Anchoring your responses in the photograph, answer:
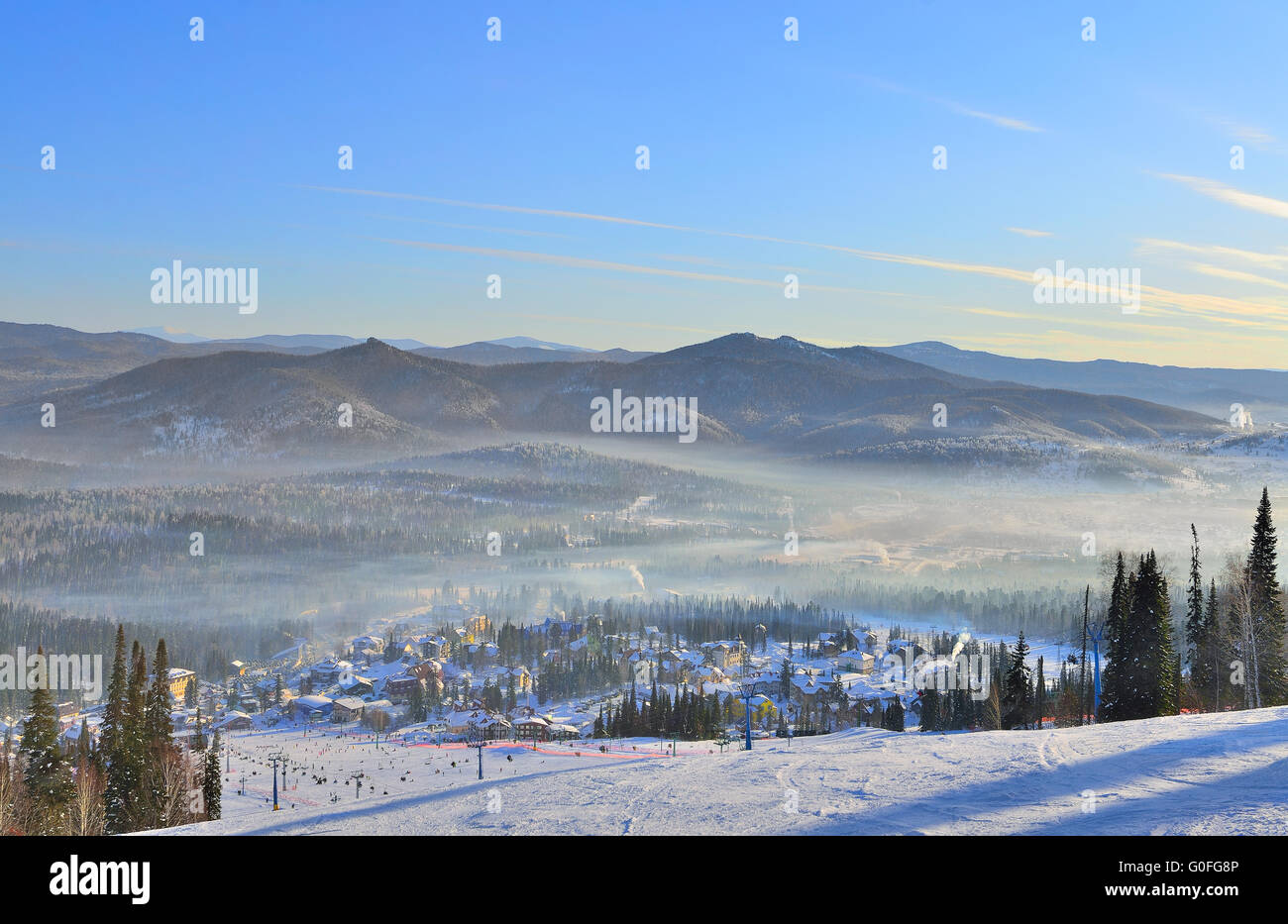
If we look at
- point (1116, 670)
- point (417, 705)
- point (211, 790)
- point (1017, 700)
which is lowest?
point (417, 705)

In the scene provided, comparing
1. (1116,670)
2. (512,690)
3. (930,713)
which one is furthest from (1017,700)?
(512,690)

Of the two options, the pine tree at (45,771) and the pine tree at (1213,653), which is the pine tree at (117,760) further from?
the pine tree at (1213,653)

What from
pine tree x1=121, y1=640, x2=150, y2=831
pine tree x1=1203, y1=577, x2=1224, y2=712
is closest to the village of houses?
pine tree x1=1203, y1=577, x2=1224, y2=712

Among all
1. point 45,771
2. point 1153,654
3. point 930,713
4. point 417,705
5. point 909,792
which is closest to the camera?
point 909,792

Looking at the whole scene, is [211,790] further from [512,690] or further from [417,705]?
[512,690]

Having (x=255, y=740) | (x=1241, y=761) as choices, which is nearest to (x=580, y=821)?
(x=1241, y=761)

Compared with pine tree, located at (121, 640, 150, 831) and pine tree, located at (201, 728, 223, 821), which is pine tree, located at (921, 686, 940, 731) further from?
pine tree, located at (121, 640, 150, 831)
